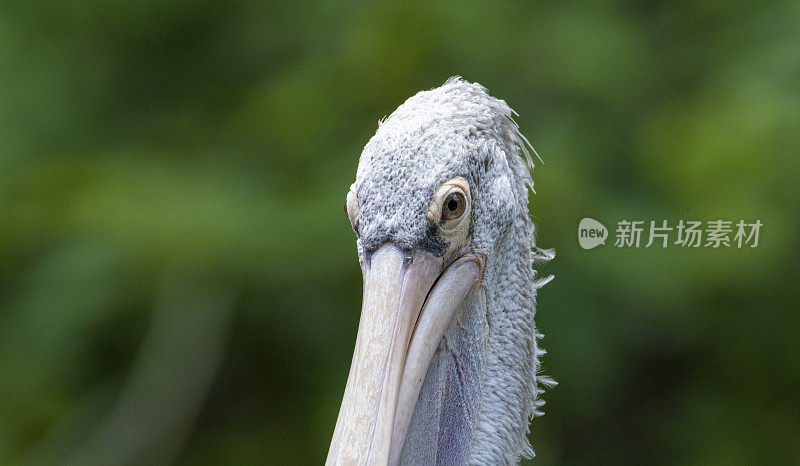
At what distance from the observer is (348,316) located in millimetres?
3840

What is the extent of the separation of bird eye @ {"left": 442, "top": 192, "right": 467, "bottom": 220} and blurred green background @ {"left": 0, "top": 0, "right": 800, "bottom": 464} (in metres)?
1.66

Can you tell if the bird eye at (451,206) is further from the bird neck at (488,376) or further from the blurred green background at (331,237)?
the blurred green background at (331,237)

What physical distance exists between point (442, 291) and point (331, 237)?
5.40ft

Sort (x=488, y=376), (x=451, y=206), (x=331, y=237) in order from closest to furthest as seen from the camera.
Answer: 1. (x=451, y=206)
2. (x=488, y=376)
3. (x=331, y=237)

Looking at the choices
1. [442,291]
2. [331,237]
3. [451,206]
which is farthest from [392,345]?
[331,237]

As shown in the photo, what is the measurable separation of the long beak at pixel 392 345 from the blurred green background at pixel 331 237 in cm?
165

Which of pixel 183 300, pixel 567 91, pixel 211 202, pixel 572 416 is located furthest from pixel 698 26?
pixel 183 300

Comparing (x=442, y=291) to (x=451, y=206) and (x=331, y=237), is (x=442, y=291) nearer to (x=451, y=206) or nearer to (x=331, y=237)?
(x=451, y=206)

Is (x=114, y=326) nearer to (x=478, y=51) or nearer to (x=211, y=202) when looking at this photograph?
(x=211, y=202)

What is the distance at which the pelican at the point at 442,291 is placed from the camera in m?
1.83

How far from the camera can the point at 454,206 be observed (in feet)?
6.44

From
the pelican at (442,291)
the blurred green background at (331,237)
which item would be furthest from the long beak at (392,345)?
the blurred green background at (331,237)

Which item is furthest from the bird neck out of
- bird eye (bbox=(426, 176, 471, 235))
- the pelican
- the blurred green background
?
the blurred green background

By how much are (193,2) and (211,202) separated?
1200 millimetres
